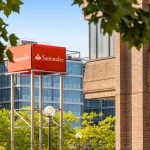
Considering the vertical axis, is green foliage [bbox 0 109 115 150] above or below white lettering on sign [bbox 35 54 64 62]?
below

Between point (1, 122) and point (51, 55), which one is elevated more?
point (51, 55)

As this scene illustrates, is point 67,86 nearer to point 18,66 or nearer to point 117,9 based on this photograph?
point 18,66

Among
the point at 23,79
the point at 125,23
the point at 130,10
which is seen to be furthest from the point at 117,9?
the point at 23,79

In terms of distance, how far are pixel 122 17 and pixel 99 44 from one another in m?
25.6

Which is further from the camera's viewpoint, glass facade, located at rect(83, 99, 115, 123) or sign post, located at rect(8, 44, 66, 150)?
glass facade, located at rect(83, 99, 115, 123)

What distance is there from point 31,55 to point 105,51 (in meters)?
8.77

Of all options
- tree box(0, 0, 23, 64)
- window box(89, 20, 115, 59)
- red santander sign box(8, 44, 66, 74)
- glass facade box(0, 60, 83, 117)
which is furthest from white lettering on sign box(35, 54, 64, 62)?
glass facade box(0, 60, 83, 117)

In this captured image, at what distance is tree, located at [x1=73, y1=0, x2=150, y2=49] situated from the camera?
5.49 m

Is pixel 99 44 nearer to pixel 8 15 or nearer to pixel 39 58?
pixel 39 58

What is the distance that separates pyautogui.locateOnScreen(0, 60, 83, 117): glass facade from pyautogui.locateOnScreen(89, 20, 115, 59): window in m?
117

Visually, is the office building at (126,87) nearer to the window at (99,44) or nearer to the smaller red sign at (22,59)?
the window at (99,44)

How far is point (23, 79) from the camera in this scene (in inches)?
5920

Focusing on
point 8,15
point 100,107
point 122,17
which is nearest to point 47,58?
point 8,15

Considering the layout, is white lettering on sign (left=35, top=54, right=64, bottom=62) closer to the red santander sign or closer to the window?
the red santander sign
